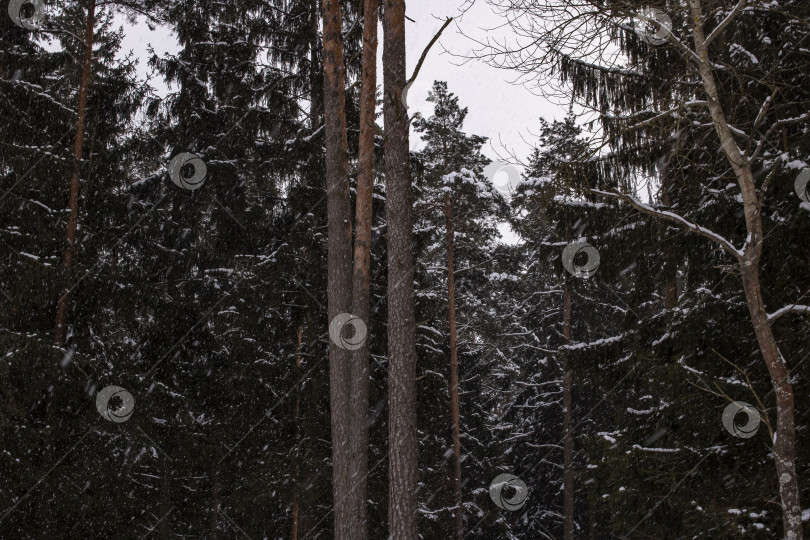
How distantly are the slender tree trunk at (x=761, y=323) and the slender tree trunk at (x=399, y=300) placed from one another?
3346 mm

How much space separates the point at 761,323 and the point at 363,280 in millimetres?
4415

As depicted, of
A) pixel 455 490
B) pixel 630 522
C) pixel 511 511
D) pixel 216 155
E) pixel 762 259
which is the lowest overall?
pixel 511 511

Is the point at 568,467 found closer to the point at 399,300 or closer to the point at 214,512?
the point at 214,512

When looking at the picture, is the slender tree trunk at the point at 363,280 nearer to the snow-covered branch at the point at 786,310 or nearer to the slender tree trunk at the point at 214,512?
the snow-covered branch at the point at 786,310

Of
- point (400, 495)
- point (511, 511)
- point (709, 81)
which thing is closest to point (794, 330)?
point (709, 81)

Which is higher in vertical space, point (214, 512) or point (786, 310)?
point (786, 310)

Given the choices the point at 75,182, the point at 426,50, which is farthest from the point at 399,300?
the point at 75,182

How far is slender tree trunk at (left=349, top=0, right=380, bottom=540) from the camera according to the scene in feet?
24.1

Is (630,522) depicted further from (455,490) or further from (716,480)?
(455,490)

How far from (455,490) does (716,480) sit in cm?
963

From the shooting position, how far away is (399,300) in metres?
7.27

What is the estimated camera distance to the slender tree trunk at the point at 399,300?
6.93 metres

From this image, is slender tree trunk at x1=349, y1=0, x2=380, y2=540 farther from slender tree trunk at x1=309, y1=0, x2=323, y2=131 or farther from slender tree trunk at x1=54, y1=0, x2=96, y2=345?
slender tree trunk at x1=54, y1=0, x2=96, y2=345

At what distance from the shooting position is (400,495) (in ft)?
22.6
